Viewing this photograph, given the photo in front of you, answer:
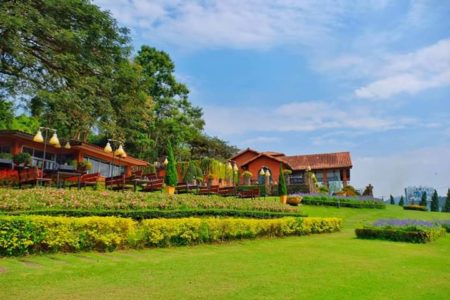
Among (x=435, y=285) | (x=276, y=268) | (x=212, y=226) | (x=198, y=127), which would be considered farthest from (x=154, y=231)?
(x=198, y=127)

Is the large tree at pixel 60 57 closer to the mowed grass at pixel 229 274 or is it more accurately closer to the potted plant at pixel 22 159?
the potted plant at pixel 22 159

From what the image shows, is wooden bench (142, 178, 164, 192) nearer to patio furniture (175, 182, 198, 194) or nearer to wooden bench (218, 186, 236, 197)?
patio furniture (175, 182, 198, 194)

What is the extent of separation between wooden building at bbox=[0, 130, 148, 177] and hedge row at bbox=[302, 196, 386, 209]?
13527mm

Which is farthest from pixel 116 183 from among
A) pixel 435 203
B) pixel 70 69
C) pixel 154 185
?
pixel 435 203

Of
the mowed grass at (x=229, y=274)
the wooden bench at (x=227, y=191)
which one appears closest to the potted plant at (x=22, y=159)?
the wooden bench at (x=227, y=191)

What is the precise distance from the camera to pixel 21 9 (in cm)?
1920

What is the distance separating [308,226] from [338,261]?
7.13 metres

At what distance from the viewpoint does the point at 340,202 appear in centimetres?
2844

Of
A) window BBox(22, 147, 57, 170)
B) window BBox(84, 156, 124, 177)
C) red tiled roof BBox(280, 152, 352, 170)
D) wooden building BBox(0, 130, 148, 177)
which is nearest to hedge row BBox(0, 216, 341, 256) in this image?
wooden building BBox(0, 130, 148, 177)

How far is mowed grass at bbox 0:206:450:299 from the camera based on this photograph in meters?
6.29

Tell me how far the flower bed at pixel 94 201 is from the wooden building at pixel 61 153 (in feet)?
17.7

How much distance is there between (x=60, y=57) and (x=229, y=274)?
53.8 feet

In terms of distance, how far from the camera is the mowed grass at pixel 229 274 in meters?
6.29

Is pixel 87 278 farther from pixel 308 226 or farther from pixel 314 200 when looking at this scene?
pixel 314 200
